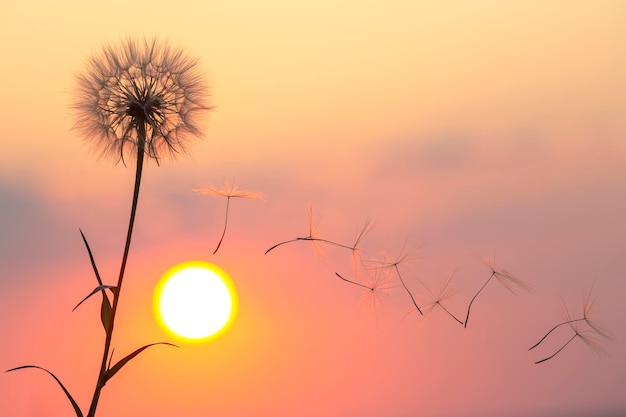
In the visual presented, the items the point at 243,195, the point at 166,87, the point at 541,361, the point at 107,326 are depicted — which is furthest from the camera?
the point at 166,87

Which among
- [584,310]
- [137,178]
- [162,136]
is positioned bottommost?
[584,310]

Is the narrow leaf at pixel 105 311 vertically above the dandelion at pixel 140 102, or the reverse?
the dandelion at pixel 140 102

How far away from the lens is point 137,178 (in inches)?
201

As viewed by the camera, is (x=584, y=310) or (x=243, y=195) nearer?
(x=584, y=310)

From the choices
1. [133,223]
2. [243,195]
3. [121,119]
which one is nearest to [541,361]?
[243,195]

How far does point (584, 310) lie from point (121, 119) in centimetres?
365

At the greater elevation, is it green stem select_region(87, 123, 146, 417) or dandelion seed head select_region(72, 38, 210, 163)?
dandelion seed head select_region(72, 38, 210, 163)

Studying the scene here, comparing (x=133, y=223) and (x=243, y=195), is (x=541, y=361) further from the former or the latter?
(x=133, y=223)

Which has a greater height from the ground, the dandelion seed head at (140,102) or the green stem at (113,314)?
the dandelion seed head at (140,102)

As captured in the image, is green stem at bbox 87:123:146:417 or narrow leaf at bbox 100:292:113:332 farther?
narrow leaf at bbox 100:292:113:332

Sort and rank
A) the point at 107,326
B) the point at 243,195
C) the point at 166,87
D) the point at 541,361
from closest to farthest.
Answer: the point at 541,361, the point at 107,326, the point at 243,195, the point at 166,87

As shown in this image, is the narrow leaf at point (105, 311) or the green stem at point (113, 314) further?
the narrow leaf at point (105, 311)

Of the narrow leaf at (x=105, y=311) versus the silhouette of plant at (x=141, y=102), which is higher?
the silhouette of plant at (x=141, y=102)

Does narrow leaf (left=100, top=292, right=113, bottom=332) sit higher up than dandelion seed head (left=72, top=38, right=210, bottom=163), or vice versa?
dandelion seed head (left=72, top=38, right=210, bottom=163)
